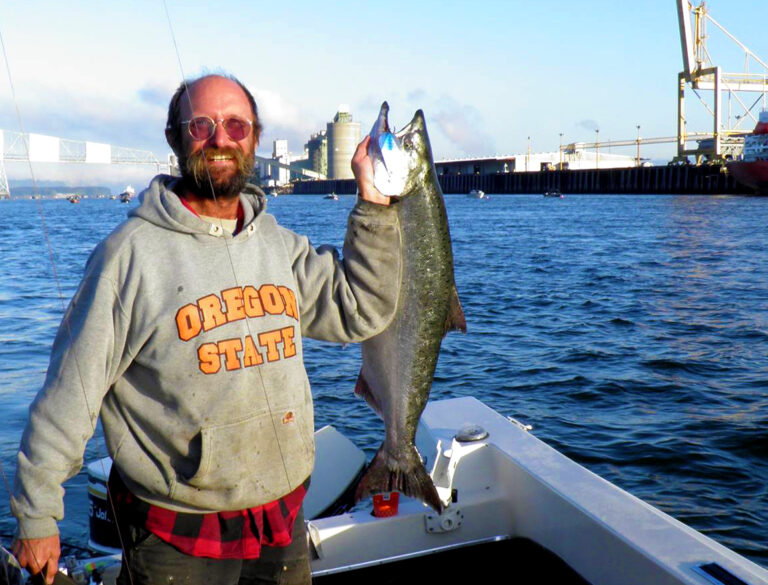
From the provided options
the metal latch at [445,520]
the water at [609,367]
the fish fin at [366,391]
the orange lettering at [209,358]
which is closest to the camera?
the orange lettering at [209,358]

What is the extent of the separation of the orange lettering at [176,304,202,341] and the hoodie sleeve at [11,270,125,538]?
17 cm

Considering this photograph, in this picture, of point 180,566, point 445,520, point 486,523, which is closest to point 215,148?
point 180,566

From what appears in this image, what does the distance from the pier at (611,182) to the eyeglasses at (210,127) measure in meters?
56.4

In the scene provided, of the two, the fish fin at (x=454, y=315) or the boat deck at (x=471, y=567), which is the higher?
the fish fin at (x=454, y=315)

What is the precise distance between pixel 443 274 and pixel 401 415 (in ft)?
1.91

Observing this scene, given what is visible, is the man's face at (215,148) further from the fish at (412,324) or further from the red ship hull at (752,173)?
the red ship hull at (752,173)

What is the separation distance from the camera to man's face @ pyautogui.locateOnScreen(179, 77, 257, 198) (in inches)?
101

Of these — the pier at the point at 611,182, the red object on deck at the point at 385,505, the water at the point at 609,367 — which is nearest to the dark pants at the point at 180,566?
the water at the point at 609,367

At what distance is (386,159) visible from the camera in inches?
104

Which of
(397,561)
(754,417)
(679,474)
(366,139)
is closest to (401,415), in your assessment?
(366,139)

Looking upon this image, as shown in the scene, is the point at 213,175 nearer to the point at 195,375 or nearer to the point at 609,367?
the point at 195,375

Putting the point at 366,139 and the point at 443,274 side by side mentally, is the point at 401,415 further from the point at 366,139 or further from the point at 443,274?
the point at 366,139

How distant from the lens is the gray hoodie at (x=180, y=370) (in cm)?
237

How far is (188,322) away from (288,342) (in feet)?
1.22
